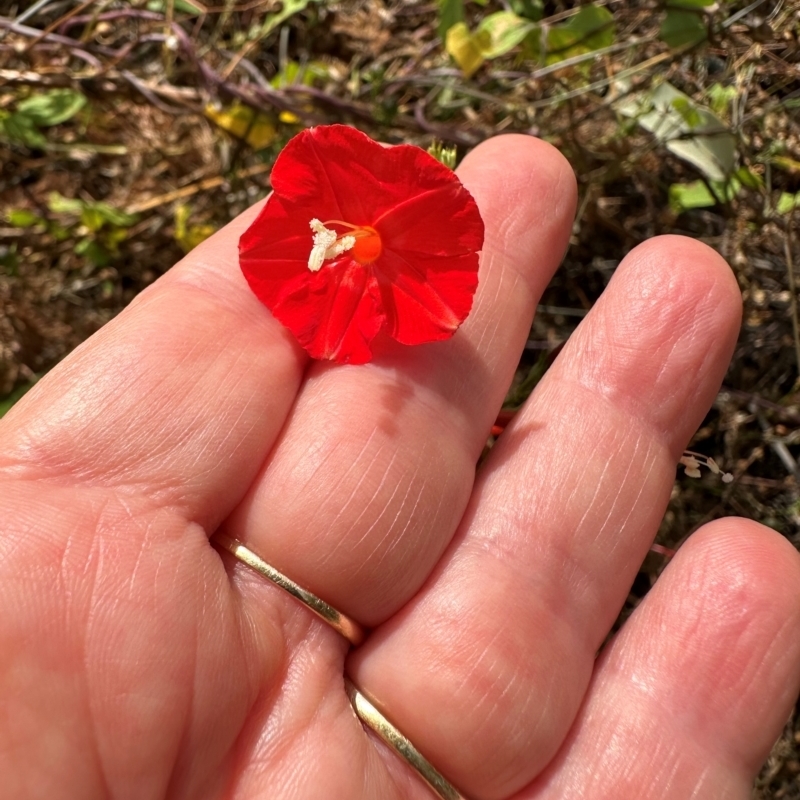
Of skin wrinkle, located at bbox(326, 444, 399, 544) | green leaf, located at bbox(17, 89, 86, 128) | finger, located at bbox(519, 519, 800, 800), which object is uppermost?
green leaf, located at bbox(17, 89, 86, 128)

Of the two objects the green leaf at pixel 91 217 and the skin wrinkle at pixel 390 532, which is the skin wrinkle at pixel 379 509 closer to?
the skin wrinkle at pixel 390 532

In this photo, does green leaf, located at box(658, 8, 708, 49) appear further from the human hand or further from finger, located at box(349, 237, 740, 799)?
finger, located at box(349, 237, 740, 799)

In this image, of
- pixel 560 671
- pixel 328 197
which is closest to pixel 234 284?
pixel 328 197

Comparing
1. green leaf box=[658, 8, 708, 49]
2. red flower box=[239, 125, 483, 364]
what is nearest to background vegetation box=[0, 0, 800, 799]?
green leaf box=[658, 8, 708, 49]

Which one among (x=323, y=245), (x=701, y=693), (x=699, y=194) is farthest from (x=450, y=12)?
(x=701, y=693)

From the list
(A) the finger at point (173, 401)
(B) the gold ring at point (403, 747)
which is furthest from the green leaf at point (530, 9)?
(B) the gold ring at point (403, 747)

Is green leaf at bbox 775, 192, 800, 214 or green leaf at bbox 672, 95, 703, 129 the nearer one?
green leaf at bbox 672, 95, 703, 129
